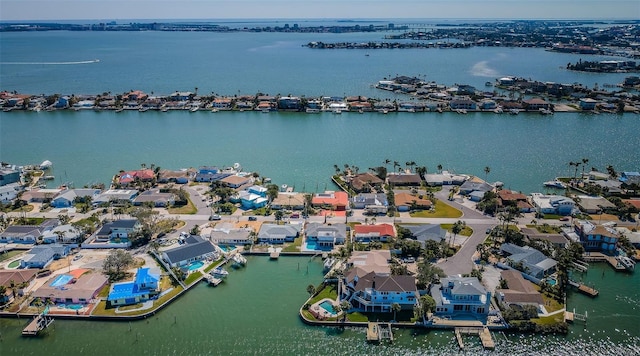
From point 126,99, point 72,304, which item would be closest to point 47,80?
point 126,99

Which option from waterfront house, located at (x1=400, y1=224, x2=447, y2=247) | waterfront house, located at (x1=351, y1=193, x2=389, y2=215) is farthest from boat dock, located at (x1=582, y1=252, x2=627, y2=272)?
waterfront house, located at (x1=351, y1=193, x2=389, y2=215)

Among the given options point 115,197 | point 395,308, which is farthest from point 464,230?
point 115,197

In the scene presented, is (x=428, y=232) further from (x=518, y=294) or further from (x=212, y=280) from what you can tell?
(x=212, y=280)

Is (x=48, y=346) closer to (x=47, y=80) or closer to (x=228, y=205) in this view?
(x=228, y=205)

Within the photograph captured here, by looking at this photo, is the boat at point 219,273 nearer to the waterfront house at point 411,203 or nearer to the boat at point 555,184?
the waterfront house at point 411,203

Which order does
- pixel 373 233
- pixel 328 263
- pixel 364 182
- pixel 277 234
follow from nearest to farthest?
pixel 328 263 → pixel 373 233 → pixel 277 234 → pixel 364 182

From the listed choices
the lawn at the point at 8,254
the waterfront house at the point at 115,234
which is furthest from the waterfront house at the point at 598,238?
the lawn at the point at 8,254
